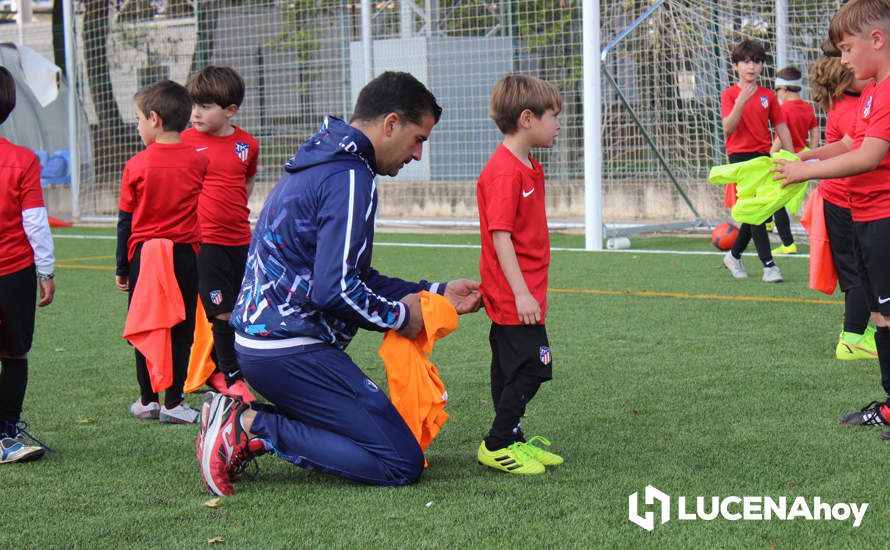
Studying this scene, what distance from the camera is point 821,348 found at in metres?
6.18

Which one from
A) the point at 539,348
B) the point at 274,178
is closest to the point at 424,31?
the point at 274,178

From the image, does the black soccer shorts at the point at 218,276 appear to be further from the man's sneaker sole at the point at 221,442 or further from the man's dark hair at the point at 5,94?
the man's sneaker sole at the point at 221,442

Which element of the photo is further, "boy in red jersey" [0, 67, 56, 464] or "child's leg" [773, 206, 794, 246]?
"child's leg" [773, 206, 794, 246]

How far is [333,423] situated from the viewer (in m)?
3.86

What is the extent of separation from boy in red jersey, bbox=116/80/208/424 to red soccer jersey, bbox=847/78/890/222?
9.78ft

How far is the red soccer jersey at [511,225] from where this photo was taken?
13.1 feet

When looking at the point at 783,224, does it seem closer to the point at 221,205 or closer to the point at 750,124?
the point at 750,124

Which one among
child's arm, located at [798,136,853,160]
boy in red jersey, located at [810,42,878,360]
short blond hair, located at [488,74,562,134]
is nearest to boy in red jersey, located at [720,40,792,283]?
boy in red jersey, located at [810,42,878,360]

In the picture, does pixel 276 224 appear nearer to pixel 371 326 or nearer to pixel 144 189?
pixel 371 326

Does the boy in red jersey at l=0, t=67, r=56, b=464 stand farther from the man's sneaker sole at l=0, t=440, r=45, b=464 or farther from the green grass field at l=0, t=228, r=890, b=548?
the green grass field at l=0, t=228, r=890, b=548

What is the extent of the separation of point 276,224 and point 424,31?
12.4 meters

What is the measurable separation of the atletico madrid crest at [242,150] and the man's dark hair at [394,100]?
7.03 ft

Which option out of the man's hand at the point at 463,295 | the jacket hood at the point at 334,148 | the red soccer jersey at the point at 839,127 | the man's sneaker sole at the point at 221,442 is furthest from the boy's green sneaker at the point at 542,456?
the red soccer jersey at the point at 839,127

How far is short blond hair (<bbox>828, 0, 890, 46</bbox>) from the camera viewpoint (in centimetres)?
→ 405
